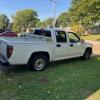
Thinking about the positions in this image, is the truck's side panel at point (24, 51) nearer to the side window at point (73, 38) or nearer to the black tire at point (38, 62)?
the black tire at point (38, 62)

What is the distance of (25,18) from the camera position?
341 feet

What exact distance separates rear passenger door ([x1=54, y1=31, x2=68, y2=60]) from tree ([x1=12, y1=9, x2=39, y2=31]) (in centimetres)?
9393

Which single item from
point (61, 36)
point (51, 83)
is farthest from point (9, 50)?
point (61, 36)

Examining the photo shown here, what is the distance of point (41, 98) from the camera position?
5.76 metres

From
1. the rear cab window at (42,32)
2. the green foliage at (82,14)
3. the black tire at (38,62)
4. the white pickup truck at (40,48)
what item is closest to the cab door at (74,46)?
the white pickup truck at (40,48)

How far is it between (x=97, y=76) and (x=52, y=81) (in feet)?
6.11

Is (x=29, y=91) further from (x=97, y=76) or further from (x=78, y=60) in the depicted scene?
(x=78, y=60)

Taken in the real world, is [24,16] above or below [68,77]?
above

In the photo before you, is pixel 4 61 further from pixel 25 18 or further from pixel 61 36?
pixel 25 18

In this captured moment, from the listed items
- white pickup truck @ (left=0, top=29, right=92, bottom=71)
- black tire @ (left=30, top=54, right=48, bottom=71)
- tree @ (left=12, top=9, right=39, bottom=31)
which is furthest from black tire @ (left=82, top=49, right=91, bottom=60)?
tree @ (left=12, top=9, right=39, bottom=31)

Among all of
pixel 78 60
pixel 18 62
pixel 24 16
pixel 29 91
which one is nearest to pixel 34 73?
pixel 18 62

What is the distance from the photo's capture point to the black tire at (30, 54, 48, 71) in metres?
8.46

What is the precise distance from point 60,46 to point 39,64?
1343mm

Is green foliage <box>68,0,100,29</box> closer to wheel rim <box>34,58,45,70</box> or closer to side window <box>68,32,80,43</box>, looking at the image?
side window <box>68,32,80,43</box>
